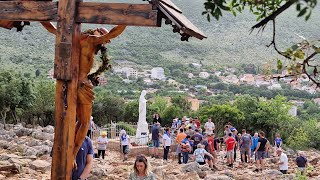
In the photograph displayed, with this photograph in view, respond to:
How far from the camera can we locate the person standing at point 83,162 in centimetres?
601

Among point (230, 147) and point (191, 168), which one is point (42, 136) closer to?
point (230, 147)

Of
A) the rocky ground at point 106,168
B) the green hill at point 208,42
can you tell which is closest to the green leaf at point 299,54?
the rocky ground at point 106,168

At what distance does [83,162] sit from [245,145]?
389 inches

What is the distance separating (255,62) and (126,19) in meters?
69.3

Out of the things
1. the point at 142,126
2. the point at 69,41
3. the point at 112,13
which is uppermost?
the point at 112,13

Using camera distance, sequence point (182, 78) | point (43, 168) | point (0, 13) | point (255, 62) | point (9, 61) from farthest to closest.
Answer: point (182, 78), point (255, 62), point (9, 61), point (43, 168), point (0, 13)

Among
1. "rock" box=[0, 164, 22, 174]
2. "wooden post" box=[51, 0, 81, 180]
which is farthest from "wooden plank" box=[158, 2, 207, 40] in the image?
"rock" box=[0, 164, 22, 174]

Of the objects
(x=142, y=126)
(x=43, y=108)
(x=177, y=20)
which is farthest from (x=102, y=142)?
(x=43, y=108)

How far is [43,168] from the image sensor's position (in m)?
10.4

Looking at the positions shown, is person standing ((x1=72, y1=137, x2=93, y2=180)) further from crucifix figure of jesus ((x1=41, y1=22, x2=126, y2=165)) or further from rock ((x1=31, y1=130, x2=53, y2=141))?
rock ((x1=31, y1=130, x2=53, y2=141))

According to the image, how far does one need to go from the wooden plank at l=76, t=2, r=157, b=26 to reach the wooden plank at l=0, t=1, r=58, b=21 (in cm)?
35

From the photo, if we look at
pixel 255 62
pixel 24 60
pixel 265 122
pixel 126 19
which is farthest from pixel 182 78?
pixel 126 19

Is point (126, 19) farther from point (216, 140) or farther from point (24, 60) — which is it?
point (24, 60)

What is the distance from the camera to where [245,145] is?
15273mm
